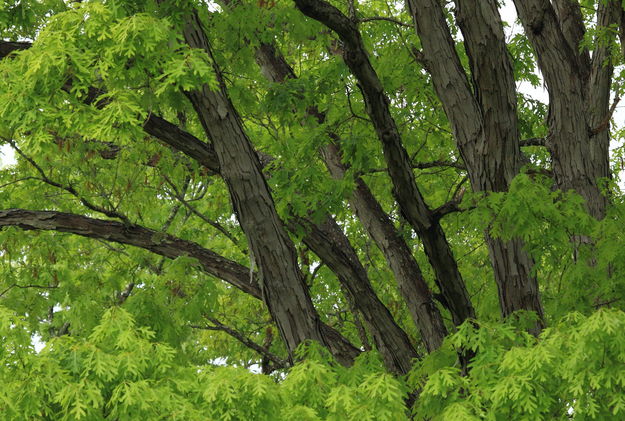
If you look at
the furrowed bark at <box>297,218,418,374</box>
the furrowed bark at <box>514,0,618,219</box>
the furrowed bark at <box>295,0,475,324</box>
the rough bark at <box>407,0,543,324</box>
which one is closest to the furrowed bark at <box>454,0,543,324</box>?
the rough bark at <box>407,0,543,324</box>

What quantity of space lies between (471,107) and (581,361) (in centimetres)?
332

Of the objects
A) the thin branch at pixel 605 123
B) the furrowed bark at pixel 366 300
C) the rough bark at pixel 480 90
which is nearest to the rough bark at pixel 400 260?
the furrowed bark at pixel 366 300

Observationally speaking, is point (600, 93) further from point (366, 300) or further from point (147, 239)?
point (147, 239)

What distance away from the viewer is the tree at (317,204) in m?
5.23

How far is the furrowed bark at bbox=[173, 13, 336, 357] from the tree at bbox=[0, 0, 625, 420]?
0.07 ft

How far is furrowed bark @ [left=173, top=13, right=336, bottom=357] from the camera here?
758 cm

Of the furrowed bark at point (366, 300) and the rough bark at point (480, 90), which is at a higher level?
the rough bark at point (480, 90)

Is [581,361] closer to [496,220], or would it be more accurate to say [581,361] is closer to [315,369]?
[315,369]

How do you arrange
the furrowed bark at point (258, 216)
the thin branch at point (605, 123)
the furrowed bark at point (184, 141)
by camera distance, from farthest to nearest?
1. the thin branch at point (605, 123)
2. the furrowed bark at point (184, 141)
3. the furrowed bark at point (258, 216)

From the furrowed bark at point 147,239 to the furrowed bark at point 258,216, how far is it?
1.36 meters

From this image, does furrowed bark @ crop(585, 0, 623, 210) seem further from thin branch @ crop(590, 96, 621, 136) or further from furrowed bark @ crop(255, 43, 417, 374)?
furrowed bark @ crop(255, 43, 417, 374)

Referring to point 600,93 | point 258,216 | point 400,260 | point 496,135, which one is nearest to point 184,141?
point 258,216

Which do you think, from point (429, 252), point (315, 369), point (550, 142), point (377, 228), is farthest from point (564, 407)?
point (377, 228)

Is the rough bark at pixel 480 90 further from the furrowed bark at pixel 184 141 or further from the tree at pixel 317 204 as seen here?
the furrowed bark at pixel 184 141
